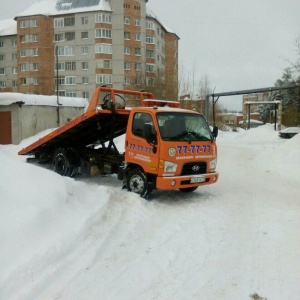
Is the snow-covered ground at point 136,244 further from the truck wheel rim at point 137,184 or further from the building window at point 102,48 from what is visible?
the building window at point 102,48

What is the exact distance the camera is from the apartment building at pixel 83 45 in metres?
55.6

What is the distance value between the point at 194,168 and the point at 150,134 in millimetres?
1223

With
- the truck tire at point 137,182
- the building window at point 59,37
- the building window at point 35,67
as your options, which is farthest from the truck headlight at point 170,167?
the building window at point 35,67

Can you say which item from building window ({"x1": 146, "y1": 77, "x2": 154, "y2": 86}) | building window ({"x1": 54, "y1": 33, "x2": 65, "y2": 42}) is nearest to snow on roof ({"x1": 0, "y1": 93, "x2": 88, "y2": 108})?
building window ({"x1": 146, "y1": 77, "x2": 154, "y2": 86})

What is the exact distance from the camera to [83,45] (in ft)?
185

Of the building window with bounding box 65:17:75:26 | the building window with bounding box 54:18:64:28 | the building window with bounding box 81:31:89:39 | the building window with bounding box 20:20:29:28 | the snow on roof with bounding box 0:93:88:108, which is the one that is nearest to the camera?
the snow on roof with bounding box 0:93:88:108

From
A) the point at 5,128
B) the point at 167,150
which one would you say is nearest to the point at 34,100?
the point at 5,128

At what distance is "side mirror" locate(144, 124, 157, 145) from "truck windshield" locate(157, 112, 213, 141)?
0.17m

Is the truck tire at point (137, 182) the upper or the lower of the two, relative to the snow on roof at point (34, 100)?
lower

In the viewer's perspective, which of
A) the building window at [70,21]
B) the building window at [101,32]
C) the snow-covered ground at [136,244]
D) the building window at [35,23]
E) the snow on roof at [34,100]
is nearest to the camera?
the snow-covered ground at [136,244]

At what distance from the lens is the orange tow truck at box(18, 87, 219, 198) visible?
24.5ft

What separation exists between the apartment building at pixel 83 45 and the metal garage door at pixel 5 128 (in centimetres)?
3581

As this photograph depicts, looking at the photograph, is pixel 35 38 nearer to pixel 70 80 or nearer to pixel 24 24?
pixel 24 24

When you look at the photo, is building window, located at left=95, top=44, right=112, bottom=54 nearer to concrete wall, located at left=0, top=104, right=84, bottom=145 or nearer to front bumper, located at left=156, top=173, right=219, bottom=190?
concrete wall, located at left=0, top=104, right=84, bottom=145
